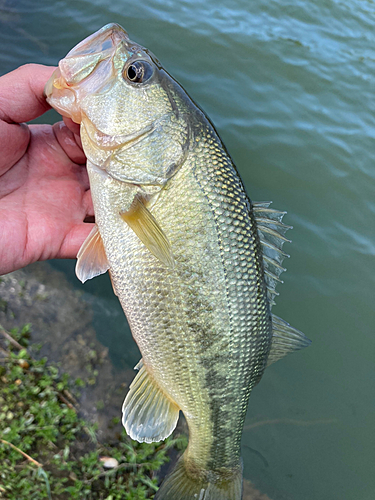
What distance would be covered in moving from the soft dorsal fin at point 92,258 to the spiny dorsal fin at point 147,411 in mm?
598

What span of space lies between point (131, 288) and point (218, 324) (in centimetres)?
49

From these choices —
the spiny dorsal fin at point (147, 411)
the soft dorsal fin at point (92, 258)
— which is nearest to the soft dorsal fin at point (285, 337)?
the spiny dorsal fin at point (147, 411)

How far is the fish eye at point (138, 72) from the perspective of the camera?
175 centimetres

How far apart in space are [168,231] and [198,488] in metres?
1.60

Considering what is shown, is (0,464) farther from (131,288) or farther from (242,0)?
(242,0)

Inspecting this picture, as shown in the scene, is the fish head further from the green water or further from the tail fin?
the green water

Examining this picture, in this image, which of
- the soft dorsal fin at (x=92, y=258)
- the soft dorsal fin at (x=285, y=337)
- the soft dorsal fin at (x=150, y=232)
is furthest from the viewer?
the soft dorsal fin at (x=285, y=337)

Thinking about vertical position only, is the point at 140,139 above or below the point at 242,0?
below

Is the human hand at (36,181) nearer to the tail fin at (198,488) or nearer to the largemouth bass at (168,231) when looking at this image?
the largemouth bass at (168,231)

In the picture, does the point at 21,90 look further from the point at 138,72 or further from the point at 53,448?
the point at 53,448

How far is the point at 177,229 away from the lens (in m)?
1.77

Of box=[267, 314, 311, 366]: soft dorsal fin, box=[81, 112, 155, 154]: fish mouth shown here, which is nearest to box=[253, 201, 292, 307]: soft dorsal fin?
box=[267, 314, 311, 366]: soft dorsal fin

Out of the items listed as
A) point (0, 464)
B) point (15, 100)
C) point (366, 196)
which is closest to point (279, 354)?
point (0, 464)

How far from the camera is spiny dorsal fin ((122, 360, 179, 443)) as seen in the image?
79.5 inches
